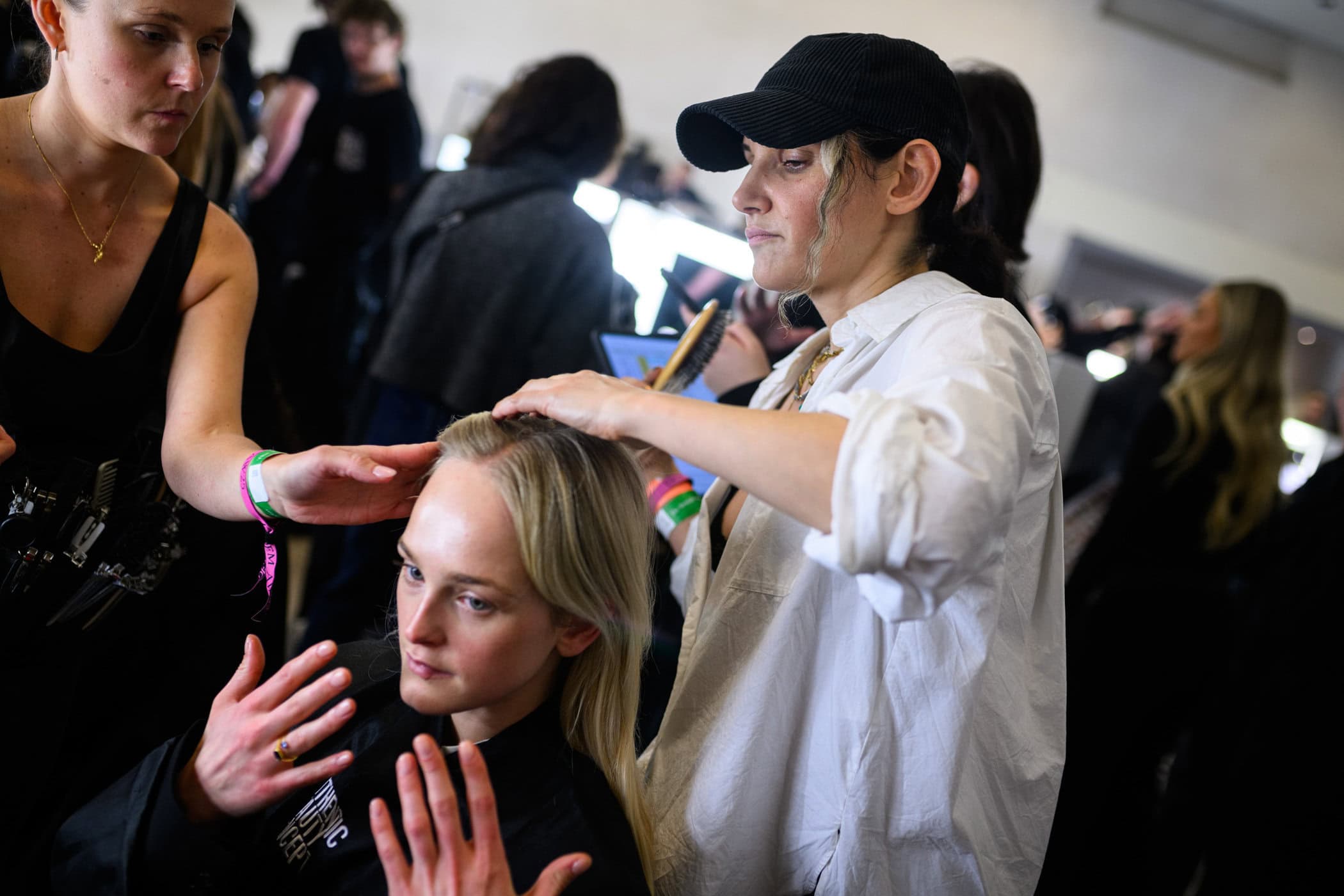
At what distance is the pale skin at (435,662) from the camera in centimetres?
102

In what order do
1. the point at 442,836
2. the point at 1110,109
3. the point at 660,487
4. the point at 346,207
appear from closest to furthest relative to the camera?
the point at 442,836 < the point at 660,487 < the point at 346,207 < the point at 1110,109

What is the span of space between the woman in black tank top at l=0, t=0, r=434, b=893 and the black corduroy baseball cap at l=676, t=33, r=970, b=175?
507 mm

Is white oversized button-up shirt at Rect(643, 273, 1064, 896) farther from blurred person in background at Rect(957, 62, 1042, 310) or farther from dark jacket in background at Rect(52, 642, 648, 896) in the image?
blurred person in background at Rect(957, 62, 1042, 310)

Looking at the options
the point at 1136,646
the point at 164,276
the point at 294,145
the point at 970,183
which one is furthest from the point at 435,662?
the point at 294,145

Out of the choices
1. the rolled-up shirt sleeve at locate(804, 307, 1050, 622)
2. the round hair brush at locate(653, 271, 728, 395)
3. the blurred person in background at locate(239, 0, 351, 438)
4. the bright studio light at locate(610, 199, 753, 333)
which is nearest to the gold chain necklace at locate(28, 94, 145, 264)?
the round hair brush at locate(653, 271, 728, 395)

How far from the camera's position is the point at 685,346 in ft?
5.24

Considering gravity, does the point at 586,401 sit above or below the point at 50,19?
below

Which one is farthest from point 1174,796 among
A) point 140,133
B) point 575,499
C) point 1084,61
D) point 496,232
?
point 1084,61

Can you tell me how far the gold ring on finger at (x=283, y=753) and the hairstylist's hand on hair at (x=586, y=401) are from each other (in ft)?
1.25

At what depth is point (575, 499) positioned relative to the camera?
1126 millimetres

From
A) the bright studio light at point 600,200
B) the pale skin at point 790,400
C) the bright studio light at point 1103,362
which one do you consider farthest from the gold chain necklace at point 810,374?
the bright studio light at point 1103,362

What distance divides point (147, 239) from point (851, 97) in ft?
2.87

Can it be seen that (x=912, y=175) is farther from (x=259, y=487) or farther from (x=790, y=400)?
(x=259, y=487)

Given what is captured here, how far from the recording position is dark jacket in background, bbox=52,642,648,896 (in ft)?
3.53
